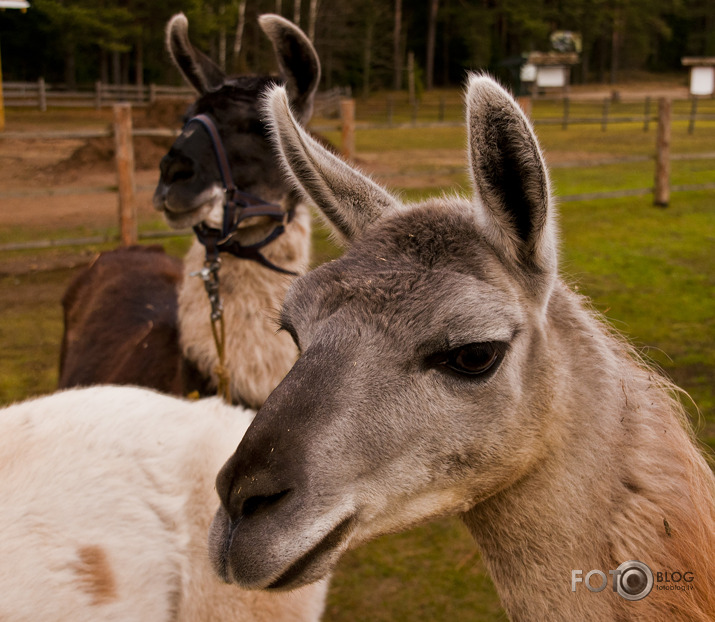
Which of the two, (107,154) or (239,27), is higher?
(239,27)

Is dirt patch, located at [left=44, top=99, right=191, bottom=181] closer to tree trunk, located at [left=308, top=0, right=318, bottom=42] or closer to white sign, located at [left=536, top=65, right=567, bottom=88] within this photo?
tree trunk, located at [left=308, top=0, right=318, bottom=42]

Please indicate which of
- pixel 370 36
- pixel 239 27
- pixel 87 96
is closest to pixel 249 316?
pixel 87 96

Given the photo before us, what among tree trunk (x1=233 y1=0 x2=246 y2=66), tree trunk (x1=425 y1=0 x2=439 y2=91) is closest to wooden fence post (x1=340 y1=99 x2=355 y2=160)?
tree trunk (x1=233 y1=0 x2=246 y2=66)

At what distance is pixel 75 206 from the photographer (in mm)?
15297

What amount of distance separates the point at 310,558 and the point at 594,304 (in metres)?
2.94

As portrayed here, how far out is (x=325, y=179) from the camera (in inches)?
81.6

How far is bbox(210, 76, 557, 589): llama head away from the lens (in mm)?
1530

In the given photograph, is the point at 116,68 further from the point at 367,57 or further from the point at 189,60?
the point at 189,60

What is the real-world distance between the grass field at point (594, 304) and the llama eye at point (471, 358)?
2.90ft

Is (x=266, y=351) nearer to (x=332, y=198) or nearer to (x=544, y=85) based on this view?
(x=332, y=198)

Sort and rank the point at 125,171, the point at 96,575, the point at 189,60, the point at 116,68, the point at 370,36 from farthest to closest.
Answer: the point at 370,36 < the point at 116,68 < the point at 125,171 < the point at 189,60 < the point at 96,575

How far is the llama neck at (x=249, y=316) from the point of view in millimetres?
3521

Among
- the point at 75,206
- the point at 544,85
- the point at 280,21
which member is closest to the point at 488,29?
the point at 544,85

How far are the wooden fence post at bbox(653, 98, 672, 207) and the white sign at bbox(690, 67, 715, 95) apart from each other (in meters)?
36.5
